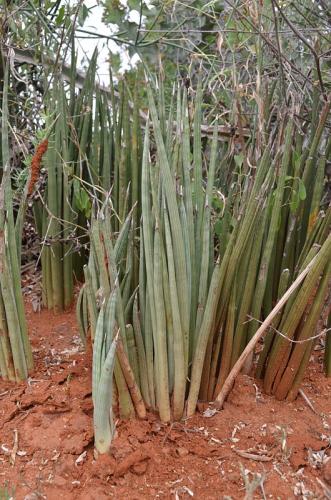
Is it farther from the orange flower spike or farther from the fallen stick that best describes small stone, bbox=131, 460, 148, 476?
the orange flower spike

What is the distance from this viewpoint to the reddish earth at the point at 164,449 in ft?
4.40

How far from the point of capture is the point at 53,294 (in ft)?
6.86

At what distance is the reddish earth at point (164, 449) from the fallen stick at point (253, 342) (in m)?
0.05

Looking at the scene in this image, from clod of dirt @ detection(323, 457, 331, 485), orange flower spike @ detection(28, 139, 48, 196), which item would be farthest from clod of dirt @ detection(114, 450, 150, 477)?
orange flower spike @ detection(28, 139, 48, 196)

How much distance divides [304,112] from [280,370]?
0.89 metres

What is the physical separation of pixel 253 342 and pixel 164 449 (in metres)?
0.32

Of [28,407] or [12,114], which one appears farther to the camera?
[12,114]

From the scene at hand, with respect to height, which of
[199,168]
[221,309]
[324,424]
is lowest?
[324,424]

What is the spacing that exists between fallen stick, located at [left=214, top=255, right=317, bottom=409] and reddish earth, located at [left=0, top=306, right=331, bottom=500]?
0.05 metres

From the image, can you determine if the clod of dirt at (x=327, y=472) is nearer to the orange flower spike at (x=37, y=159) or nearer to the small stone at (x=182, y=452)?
the small stone at (x=182, y=452)

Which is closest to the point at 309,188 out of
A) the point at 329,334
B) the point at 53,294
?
the point at 329,334

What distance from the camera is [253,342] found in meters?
1.46

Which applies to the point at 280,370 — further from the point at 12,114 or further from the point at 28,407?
Answer: the point at 12,114

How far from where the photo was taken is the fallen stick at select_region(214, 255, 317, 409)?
1.42 meters
